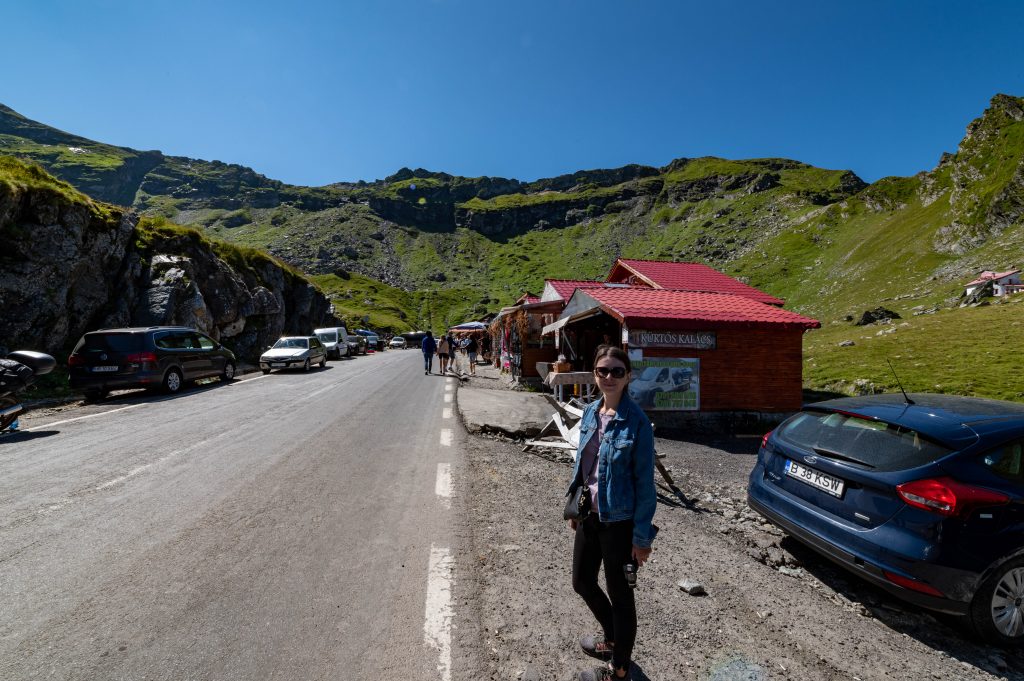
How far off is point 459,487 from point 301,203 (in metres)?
215

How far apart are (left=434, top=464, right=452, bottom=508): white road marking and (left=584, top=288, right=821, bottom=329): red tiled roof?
5935mm

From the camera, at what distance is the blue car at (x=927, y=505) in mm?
3115

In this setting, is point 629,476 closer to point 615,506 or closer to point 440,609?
point 615,506

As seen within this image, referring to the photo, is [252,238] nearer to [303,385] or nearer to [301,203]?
→ [301,203]

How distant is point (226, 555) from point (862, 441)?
18.2 feet

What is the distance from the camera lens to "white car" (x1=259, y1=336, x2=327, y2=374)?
64.0 ft

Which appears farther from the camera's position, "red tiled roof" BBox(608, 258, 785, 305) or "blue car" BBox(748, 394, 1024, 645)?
"red tiled roof" BBox(608, 258, 785, 305)

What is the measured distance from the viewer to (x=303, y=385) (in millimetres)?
14836

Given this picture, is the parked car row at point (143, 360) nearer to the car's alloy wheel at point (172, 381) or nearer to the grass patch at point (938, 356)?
the car's alloy wheel at point (172, 381)

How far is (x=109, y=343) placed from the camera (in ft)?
38.5

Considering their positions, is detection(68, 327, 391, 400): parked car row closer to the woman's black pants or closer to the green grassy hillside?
the woman's black pants

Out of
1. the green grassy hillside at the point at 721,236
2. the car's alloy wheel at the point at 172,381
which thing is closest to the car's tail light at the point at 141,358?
the car's alloy wheel at the point at 172,381

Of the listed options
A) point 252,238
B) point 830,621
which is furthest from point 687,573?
point 252,238

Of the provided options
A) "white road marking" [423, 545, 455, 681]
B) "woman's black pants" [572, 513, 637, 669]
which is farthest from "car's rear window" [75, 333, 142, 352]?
"woman's black pants" [572, 513, 637, 669]
